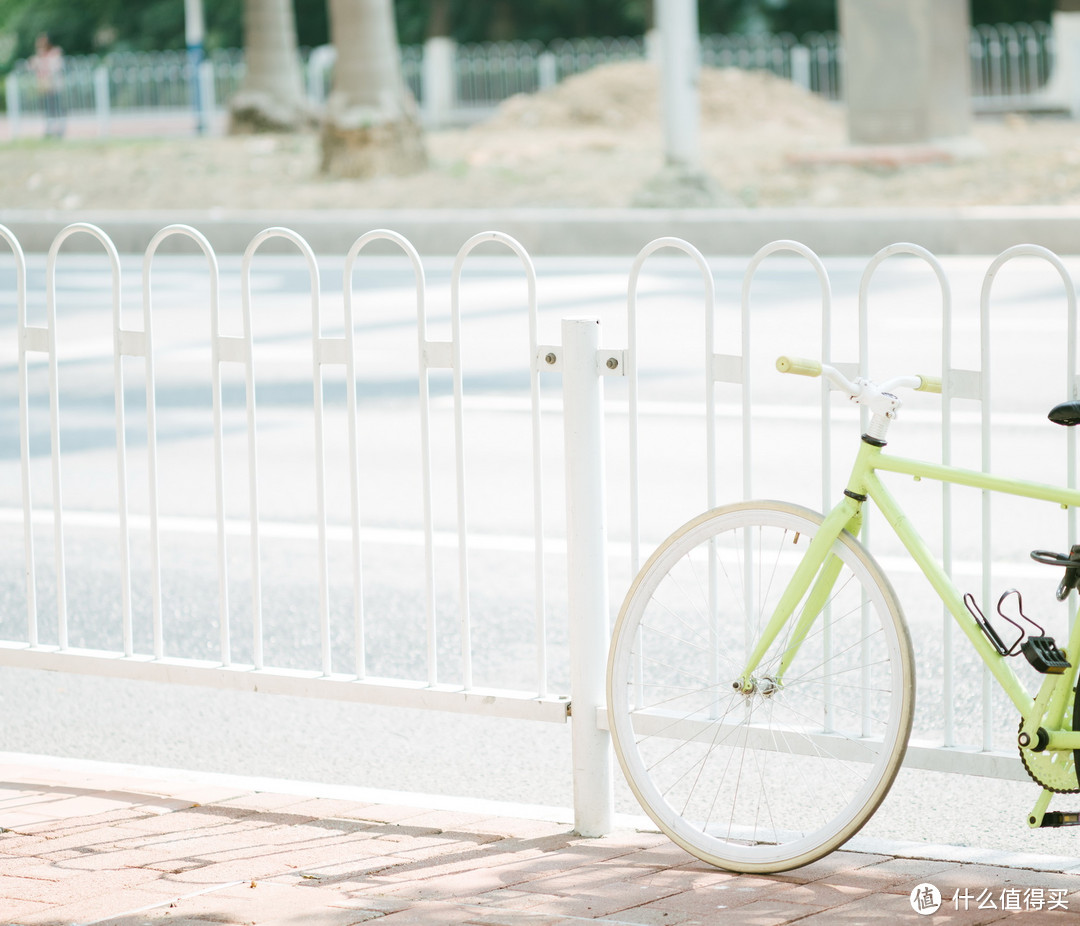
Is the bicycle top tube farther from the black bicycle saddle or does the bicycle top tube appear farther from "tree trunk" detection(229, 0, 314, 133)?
"tree trunk" detection(229, 0, 314, 133)

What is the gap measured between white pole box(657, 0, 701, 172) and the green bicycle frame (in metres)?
14.4

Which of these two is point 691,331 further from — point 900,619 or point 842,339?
point 900,619

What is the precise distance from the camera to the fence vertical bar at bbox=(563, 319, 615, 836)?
4062 mm

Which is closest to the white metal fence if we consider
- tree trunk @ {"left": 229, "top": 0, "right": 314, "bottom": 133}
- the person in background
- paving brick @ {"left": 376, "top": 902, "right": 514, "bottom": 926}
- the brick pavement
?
the brick pavement

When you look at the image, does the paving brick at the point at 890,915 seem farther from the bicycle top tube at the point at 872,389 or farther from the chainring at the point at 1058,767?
the bicycle top tube at the point at 872,389

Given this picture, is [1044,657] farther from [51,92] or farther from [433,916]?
[51,92]

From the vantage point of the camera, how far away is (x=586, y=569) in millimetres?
4086

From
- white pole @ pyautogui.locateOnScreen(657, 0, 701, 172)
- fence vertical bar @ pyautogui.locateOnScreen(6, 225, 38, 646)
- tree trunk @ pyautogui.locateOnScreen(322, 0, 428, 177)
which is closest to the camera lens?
fence vertical bar @ pyautogui.locateOnScreen(6, 225, 38, 646)

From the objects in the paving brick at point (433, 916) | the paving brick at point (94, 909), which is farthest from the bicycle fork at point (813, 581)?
the paving brick at point (94, 909)

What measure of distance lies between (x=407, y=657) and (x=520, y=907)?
223 cm

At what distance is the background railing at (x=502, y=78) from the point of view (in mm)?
29266

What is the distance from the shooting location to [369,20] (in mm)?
20641

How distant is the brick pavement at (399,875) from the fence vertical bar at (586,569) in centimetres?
11

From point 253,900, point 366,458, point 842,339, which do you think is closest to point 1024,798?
point 253,900
